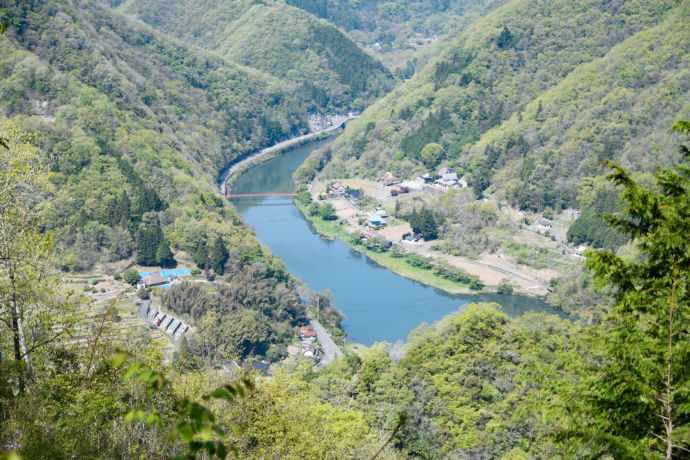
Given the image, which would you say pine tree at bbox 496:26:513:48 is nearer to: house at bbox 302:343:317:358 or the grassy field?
the grassy field

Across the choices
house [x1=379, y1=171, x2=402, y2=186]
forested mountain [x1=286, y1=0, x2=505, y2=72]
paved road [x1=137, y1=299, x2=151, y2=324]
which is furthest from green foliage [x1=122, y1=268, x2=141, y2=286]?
forested mountain [x1=286, y1=0, x2=505, y2=72]

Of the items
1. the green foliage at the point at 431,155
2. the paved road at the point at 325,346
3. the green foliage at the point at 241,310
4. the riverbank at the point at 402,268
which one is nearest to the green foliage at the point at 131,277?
the green foliage at the point at 241,310

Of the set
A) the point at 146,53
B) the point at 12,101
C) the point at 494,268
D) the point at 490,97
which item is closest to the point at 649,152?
the point at 494,268

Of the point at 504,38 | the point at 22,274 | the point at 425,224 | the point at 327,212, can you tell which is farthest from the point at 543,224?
the point at 22,274

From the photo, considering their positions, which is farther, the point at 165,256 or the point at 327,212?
the point at 327,212

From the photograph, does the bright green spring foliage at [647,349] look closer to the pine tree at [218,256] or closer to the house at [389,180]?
the pine tree at [218,256]

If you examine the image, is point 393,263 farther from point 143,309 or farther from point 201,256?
point 143,309

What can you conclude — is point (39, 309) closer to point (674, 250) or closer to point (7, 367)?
point (7, 367)
